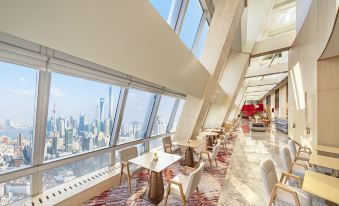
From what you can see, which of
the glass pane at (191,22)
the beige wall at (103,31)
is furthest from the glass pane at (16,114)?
the glass pane at (191,22)

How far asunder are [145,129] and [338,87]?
5661 millimetres

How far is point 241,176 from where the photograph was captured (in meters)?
4.42

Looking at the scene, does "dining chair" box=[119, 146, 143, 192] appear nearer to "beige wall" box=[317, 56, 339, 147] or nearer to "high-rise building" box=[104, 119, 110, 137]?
"high-rise building" box=[104, 119, 110, 137]

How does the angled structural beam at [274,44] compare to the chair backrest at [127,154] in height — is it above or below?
above

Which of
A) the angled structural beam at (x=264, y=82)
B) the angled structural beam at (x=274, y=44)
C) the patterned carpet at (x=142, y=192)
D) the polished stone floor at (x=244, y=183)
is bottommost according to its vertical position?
the patterned carpet at (x=142, y=192)

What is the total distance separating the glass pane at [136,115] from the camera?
4.66 meters

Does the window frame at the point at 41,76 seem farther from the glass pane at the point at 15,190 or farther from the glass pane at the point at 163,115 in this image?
the glass pane at the point at 163,115

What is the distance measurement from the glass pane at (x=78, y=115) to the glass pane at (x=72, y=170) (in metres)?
A: 0.26

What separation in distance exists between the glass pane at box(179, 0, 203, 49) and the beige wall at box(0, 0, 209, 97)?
2.38 m

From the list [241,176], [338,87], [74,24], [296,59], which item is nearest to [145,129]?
Answer: [241,176]

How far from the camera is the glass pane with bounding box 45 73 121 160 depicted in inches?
114

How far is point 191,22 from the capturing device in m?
5.71

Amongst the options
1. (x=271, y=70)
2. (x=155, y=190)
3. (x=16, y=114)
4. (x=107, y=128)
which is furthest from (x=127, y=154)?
(x=271, y=70)

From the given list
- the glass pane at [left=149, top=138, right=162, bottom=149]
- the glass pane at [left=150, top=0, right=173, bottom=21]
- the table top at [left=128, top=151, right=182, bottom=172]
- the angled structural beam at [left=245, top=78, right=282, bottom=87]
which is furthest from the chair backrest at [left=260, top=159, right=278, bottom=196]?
the angled structural beam at [left=245, top=78, right=282, bottom=87]
